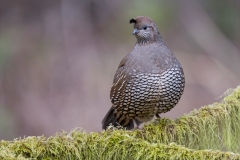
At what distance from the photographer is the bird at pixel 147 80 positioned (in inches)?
180

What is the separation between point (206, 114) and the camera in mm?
4246

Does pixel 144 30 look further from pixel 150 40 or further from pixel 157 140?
pixel 157 140

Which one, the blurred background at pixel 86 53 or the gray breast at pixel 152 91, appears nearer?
the gray breast at pixel 152 91

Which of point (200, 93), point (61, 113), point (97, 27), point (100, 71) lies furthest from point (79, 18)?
point (200, 93)

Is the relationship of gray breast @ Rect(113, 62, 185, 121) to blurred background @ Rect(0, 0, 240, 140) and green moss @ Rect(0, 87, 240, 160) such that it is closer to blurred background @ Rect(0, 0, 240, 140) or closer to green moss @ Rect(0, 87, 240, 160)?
green moss @ Rect(0, 87, 240, 160)

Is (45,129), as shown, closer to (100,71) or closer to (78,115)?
(78,115)

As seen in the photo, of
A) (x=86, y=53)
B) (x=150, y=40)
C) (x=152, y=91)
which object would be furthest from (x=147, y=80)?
(x=86, y=53)

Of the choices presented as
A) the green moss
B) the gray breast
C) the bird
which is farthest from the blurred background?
the green moss

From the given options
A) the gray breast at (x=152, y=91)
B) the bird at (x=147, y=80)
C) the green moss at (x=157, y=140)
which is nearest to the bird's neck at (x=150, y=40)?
the bird at (x=147, y=80)

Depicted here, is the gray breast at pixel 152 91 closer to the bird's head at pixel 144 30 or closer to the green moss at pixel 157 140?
the green moss at pixel 157 140

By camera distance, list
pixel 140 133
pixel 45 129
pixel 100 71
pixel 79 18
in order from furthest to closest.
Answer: pixel 79 18 < pixel 100 71 < pixel 45 129 < pixel 140 133

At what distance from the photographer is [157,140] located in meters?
4.18

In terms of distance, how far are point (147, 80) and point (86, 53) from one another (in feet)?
22.5

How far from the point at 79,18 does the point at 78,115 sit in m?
2.54
